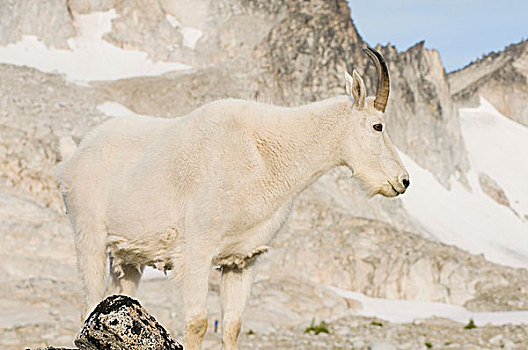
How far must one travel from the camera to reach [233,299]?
5.51 meters

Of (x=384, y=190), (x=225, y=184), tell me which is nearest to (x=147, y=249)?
(x=225, y=184)

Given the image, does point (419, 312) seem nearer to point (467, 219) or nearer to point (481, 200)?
point (467, 219)

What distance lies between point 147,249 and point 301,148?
5.39 ft

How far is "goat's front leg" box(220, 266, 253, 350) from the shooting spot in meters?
5.43

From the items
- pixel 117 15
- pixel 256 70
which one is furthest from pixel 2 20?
pixel 256 70

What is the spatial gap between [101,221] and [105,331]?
1.73 metres

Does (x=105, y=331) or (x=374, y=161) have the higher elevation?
(x=374, y=161)

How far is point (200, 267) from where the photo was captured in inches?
200

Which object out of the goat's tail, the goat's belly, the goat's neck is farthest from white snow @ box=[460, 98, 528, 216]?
the goat's belly

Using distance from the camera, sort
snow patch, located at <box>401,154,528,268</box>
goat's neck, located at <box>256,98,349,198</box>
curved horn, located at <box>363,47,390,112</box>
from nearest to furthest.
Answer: curved horn, located at <box>363,47,390,112</box>, goat's neck, located at <box>256,98,349,198</box>, snow patch, located at <box>401,154,528,268</box>

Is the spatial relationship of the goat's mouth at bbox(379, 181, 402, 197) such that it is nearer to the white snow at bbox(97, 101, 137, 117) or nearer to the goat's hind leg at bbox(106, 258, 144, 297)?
the goat's hind leg at bbox(106, 258, 144, 297)

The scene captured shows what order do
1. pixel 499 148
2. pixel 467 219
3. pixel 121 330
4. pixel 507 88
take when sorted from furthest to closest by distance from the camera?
pixel 507 88
pixel 499 148
pixel 467 219
pixel 121 330

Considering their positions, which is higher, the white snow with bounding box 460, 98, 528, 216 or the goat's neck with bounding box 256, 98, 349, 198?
the goat's neck with bounding box 256, 98, 349, 198

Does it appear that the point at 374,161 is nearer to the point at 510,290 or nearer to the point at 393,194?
the point at 393,194
